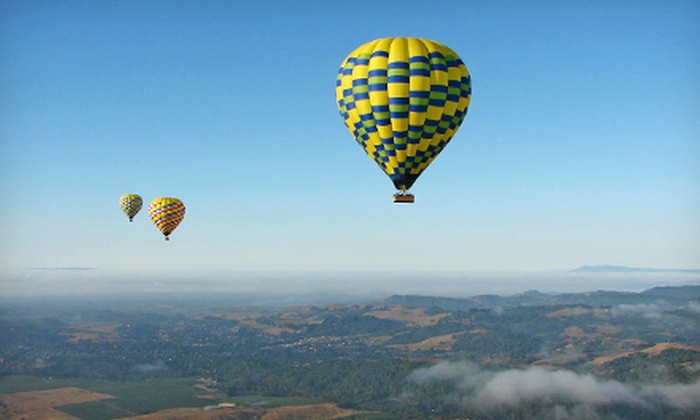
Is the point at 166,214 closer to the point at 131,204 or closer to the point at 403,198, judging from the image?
the point at 131,204

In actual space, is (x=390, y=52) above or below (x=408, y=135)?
above

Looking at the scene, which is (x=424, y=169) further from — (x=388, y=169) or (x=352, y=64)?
(x=352, y=64)

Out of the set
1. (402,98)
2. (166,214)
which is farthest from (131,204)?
(402,98)

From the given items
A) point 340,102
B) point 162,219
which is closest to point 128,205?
point 162,219

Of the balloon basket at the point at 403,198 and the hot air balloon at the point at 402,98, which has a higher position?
the hot air balloon at the point at 402,98

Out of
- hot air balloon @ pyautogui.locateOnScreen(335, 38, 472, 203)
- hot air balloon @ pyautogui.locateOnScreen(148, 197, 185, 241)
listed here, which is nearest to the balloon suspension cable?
hot air balloon @ pyautogui.locateOnScreen(335, 38, 472, 203)

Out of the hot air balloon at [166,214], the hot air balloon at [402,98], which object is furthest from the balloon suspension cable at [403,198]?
the hot air balloon at [166,214]

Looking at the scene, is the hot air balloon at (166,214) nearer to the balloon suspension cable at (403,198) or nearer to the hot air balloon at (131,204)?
the hot air balloon at (131,204)
